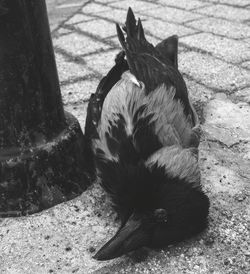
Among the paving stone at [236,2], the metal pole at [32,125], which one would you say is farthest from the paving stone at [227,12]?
the metal pole at [32,125]

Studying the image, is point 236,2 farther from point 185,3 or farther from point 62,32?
point 62,32

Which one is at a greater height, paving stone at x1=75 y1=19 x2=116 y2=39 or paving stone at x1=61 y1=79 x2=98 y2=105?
paving stone at x1=61 y1=79 x2=98 y2=105

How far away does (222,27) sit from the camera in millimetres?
4871

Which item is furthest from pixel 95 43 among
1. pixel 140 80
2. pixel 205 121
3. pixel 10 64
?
pixel 10 64

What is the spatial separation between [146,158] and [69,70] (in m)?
2.21

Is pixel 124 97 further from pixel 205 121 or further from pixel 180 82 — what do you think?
pixel 205 121

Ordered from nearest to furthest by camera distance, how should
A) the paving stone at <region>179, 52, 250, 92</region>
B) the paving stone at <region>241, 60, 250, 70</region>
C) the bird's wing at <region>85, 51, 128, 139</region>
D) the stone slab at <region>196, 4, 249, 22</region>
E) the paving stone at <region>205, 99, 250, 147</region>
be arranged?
the bird's wing at <region>85, 51, 128, 139</region>
the paving stone at <region>205, 99, 250, 147</region>
the paving stone at <region>179, 52, 250, 92</region>
the paving stone at <region>241, 60, 250, 70</region>
the stone slab at <region>196, 4, 249, 22</region>

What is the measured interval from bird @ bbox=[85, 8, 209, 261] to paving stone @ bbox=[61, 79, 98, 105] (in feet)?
2.98

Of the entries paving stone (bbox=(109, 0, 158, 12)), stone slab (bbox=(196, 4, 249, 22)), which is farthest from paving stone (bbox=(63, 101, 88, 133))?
paving stone (bbox=(109, 0, 158, 12))

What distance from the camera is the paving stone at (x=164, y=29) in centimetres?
477

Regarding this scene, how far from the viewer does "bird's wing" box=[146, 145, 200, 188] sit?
202 centimetres

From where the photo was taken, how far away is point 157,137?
2.14m

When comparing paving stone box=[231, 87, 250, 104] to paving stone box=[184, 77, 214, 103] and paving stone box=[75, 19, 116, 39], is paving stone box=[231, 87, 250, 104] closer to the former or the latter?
paving stone box=[184, 77, 214, 103]

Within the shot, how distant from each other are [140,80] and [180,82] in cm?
37
